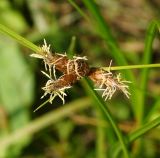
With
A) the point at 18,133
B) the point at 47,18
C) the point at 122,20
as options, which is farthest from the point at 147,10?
the point at 18,133

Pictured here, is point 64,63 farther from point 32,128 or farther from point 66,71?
point 32,128

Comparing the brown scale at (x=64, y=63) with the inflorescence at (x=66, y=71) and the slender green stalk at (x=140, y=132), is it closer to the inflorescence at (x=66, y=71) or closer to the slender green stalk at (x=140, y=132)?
the inflorescence at (x=66, y=71)

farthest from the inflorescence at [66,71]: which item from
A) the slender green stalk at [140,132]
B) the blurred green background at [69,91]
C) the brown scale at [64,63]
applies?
the blurred green background at [69,91]

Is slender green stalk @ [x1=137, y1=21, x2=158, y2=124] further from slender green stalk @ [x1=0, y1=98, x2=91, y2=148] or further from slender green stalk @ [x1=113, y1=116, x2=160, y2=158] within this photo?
slender green stalk @ [x1=0, y1=98, x2=91, y2=148]

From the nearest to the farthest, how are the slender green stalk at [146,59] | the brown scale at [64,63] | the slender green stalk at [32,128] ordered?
the brown scale at [64,63], the slender green stalk at [146,59], the slender green stalk at [32,128]

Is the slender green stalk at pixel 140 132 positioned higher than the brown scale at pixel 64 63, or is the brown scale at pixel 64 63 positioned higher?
the brown scale at pixel 64 63

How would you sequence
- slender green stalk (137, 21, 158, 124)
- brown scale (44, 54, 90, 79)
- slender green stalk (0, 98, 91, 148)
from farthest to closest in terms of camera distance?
1. slender green stalk (0, 98, 91, 148)
2. slender green stalk (137, 21, 158, 124)
3. brown scale (44, 54, 90, 79)

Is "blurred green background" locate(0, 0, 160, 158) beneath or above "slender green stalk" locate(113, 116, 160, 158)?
above

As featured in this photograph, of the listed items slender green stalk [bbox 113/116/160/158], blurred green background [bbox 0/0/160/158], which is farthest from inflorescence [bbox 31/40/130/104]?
blurred green background [bbox 0/0/160/158]
